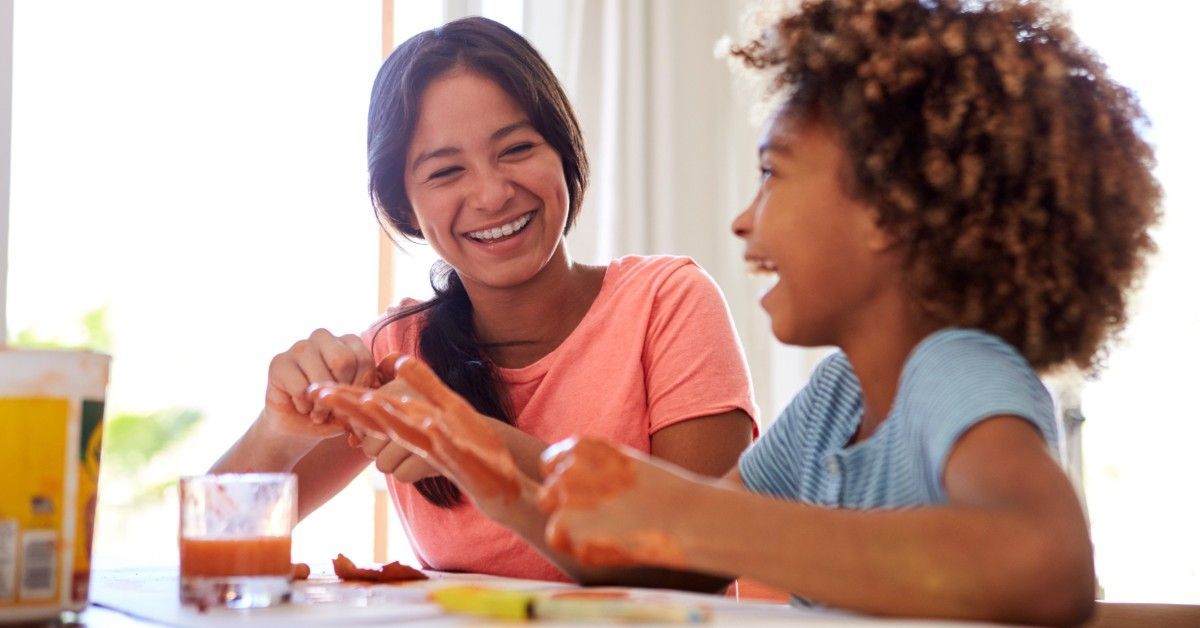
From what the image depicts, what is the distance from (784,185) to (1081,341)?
26 centimetres

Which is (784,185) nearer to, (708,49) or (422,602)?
(422,602)

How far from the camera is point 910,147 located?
3.08 feet

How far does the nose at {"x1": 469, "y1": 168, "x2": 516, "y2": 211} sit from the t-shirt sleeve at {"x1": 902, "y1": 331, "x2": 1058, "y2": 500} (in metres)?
0.76

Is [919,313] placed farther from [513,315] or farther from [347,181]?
[347,181]

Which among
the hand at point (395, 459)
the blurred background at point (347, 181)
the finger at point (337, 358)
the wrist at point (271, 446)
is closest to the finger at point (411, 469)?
the hand at point (395, 459)

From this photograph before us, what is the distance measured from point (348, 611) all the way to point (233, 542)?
0.10 metres

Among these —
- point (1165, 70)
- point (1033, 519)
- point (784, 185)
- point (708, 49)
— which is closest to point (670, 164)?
point (708, 49)

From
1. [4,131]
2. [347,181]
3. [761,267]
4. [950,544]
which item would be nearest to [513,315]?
[761,267]

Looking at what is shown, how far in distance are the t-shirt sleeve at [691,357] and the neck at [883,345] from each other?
49 cm

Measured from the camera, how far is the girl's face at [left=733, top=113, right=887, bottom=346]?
966 millimetres

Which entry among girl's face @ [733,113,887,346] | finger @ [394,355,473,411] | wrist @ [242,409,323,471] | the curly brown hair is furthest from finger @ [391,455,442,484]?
the curly brown hair

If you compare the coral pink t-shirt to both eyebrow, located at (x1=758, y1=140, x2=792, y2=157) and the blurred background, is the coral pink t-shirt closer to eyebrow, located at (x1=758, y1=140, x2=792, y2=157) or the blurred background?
eyebrow, located at (x1=758, y1=140, x2=792, y2=157)

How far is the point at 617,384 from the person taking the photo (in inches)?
61.9

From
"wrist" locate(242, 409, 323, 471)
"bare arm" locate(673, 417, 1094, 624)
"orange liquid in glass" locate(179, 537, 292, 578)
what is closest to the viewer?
"bare arm" locate(673, 417, 1094, 624)
